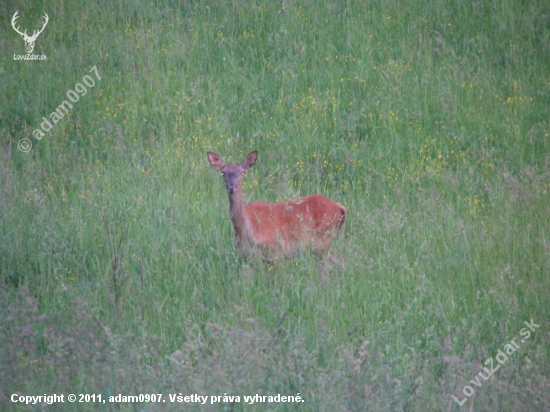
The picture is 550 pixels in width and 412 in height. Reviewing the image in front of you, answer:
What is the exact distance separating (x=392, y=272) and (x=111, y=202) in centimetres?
320

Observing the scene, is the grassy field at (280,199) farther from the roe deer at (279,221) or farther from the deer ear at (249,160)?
the deer ear at (249,160)

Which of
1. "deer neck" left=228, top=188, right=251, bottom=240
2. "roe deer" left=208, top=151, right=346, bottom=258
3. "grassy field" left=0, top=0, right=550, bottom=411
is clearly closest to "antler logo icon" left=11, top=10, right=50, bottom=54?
"grassy field" left=0, top=0, right=550, bottom=411

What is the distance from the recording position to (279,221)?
7602 millimetres

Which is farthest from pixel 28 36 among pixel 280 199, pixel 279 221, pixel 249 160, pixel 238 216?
pixel 279 221

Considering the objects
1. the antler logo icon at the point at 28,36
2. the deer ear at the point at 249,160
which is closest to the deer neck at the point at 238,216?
the deer ear at the point at 249,160

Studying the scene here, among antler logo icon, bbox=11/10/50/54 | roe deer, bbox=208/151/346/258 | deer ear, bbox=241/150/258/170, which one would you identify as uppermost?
antler logo icon, bbox=11/10/50/54

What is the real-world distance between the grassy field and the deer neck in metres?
0.24

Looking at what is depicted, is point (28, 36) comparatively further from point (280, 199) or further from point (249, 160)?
point (249, 160)

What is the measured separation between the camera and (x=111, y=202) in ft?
26.3

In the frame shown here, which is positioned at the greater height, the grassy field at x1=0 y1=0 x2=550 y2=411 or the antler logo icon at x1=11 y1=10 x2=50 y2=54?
the antler logo icon at x1=11 y1=10 x2=50 y2=54

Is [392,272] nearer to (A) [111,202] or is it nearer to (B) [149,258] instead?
(B) [149,258]

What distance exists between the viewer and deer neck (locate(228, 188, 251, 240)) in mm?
7355

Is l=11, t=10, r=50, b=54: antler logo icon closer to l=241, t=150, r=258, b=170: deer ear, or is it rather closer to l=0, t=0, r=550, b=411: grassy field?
l=0, t=0, r=550, b=411: grassy field

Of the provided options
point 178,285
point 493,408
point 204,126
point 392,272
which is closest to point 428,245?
point 392,272
